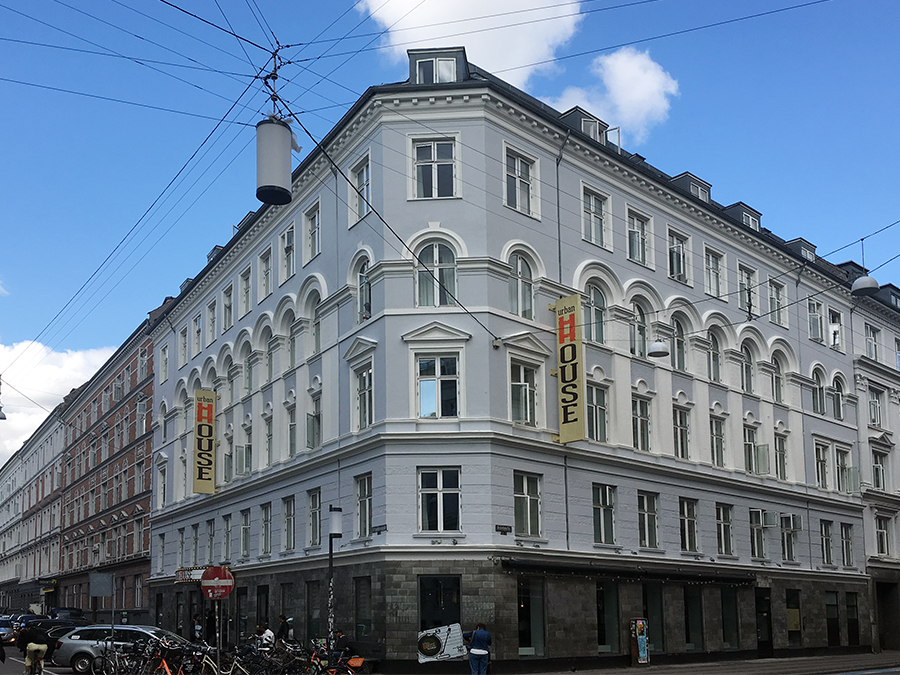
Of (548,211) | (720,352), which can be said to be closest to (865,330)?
(720,352)

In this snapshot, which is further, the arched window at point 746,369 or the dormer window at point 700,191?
the dormer window at point 700,191

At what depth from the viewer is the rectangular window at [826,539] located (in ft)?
147

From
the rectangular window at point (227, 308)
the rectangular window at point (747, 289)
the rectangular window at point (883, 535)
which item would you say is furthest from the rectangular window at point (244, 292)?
the rectangular window at point (883, 535)

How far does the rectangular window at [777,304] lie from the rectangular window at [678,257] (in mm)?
6502

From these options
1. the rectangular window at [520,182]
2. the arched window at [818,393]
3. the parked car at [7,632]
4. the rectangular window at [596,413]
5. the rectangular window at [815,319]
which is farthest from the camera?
the parked car at [7,632]

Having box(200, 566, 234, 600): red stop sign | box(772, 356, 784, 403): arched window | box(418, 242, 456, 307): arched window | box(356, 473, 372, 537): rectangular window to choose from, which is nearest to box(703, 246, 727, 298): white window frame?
box(772, 356, 784, 403): arched window

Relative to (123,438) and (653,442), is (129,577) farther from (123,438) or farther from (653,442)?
(653,442)

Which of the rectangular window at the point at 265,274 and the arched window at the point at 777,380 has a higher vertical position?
the rectangular window at the point at 265,274

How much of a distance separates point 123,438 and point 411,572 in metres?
43.0

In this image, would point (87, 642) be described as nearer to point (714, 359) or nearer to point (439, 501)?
point (439, 501)

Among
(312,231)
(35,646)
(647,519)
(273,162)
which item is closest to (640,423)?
(647,519)

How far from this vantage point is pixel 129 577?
60750mm

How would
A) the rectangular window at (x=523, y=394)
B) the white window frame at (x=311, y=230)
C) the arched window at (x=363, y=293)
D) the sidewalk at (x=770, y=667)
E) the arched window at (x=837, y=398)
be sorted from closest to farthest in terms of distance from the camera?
1. the sidewalk at (x=770, y=667)
2. the rectangular window at (x=523, y=394)
3. the arched window at (x=363, y=293)
4. the white window frame at (x=311, y=230)
5. the arched window at (x=837, y=398)

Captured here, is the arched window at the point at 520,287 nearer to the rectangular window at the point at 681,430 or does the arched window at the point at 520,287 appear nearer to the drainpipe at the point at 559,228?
the drainpipe at the point at 559,228
